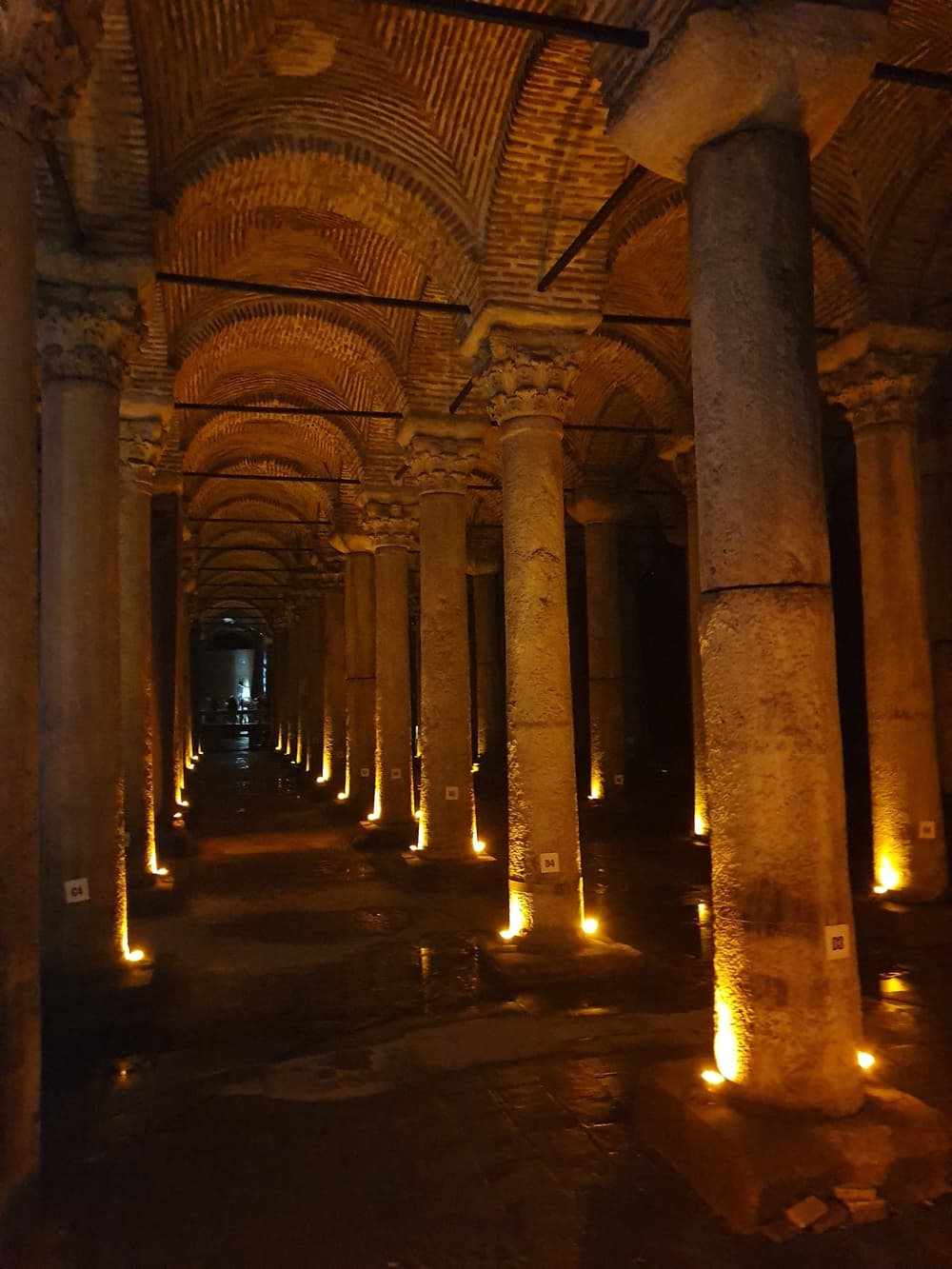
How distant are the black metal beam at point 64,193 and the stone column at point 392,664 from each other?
6507 mm

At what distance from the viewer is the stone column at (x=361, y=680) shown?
1494 cm

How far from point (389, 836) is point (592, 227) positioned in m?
8.32

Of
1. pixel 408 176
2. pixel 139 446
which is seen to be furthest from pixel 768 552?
pixel 139 446

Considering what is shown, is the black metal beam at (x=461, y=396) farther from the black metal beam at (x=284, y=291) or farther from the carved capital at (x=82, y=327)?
the carved capital at (x=82, y=327)

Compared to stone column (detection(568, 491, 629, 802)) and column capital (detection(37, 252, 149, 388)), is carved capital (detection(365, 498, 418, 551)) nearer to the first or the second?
stone column (detection(568, 491, 629, 802))

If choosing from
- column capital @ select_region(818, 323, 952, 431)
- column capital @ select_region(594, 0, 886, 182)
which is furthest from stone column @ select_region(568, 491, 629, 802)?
column capital @ select_region(594, 0, 886, 182)

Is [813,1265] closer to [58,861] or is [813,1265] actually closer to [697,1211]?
[697,1211]

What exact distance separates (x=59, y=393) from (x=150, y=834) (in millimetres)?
4653

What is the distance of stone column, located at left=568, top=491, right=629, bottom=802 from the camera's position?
48.1 feet

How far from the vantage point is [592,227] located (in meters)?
6.28

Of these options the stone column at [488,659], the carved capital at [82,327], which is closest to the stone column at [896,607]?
the carved capital at [82,327]

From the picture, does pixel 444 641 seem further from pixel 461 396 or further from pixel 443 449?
pixel 461 396

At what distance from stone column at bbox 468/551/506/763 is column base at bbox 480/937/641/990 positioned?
1452 centimetres

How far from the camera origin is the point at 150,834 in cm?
939
